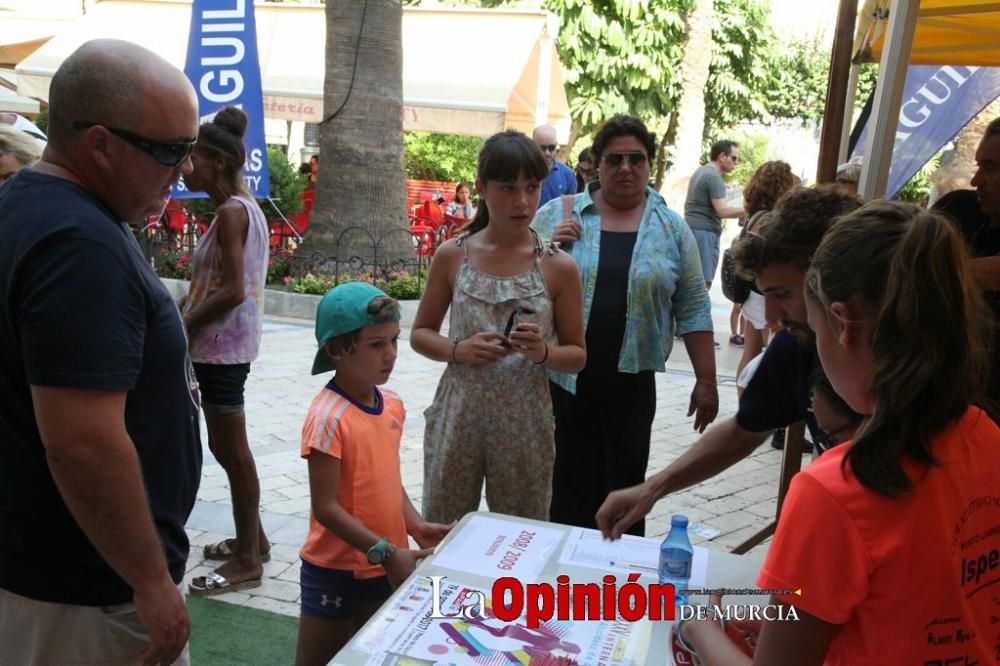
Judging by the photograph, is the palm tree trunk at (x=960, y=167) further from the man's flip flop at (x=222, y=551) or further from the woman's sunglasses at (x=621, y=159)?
the man's flip flop at (x=222, y=551)

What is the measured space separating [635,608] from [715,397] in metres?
1.90

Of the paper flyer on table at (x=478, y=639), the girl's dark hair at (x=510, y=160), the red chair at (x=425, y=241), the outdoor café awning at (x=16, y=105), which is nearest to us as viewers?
the paper flyer on table at (x=478, y=639)

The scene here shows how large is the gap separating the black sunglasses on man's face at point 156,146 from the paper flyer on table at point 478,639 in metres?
1.03

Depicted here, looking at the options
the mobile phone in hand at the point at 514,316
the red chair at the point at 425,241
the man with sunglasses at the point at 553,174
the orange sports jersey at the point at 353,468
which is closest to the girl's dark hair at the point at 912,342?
the orange sports jersey at the point at 353,468

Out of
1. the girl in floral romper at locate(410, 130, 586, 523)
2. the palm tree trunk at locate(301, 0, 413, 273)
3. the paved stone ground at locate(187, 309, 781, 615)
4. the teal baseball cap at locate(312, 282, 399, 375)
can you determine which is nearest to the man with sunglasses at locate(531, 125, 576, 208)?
the paved stone ground at locate(187, 309, 781, 615)

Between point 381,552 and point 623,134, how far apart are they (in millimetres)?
2092

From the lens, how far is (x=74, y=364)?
1453 millimetres

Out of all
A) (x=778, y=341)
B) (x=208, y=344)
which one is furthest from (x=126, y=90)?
(x=208, y=344)

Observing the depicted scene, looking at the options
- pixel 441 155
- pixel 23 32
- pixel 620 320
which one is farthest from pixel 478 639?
pixel 441 155

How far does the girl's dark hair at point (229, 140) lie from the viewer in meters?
3.32

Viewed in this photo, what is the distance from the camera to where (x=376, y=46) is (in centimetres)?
985

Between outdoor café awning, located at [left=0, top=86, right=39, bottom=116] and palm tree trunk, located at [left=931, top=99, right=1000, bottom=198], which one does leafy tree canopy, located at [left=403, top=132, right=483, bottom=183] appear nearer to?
palm tree trunk, located at [left=931, top=99, right=1000, bottom=198]

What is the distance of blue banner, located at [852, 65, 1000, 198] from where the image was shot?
17.4 feet

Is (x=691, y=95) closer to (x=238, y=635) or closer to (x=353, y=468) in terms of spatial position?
(x=238, y=635)
